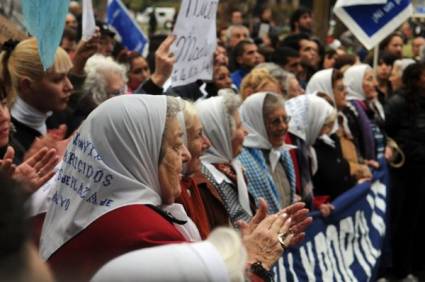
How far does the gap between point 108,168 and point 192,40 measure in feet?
10.7

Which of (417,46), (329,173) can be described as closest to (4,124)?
(329,173)

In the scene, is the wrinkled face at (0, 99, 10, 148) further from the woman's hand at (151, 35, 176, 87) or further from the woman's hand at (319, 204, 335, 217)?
the woman's hand at (319, 204, 335, 217)

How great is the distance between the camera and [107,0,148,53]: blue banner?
8.77 meters

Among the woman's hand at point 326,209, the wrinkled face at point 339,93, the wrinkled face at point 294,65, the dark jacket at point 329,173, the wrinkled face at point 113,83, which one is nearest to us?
the woman's hand at point 326,209

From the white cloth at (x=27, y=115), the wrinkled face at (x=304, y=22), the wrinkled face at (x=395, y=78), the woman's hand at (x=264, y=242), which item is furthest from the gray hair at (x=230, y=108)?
the wrinkled face at (x=304, y=22)

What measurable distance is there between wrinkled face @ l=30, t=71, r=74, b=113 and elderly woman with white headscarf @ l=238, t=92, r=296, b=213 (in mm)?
1138

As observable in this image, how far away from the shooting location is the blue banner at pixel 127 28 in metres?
8.77

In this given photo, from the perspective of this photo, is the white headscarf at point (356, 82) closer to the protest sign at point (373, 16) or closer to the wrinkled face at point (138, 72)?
the protest sign at point (373, 16)

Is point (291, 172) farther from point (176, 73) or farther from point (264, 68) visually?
point (264, 68)

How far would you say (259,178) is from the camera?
5316 millimetres

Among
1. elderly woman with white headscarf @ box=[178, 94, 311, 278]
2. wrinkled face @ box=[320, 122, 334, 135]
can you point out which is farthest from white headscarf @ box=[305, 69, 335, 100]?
elderly woman with white headscarf @ box=[178, 94, 311, 278]

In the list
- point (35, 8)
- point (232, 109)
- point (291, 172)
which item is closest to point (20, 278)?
point (35, 8)

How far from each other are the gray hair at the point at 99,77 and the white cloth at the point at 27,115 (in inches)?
40.7

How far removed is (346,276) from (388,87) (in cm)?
486
